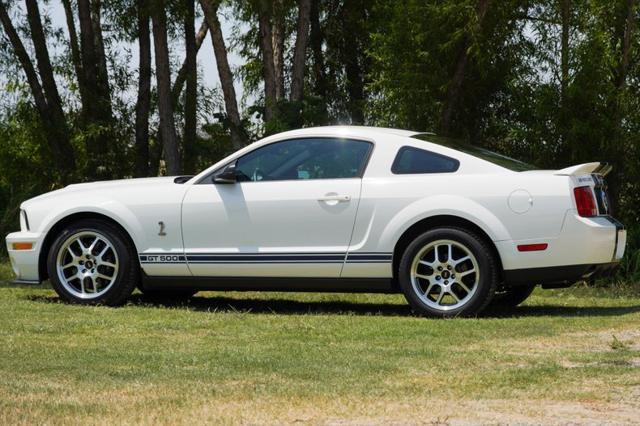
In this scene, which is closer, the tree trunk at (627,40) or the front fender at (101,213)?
the front fender at (101,213)

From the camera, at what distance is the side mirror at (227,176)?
9.83 m

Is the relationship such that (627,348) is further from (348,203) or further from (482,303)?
(348,203)

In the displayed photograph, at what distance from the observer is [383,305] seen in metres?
10.7

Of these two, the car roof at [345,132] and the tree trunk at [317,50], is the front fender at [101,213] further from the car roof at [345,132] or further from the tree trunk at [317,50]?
the tree trunk at [317,50]

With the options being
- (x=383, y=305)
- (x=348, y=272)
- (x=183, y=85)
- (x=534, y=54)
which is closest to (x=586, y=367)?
(x=348, y=272)

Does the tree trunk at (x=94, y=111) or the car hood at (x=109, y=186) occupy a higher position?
the tree trunk at (x=94, y=111)

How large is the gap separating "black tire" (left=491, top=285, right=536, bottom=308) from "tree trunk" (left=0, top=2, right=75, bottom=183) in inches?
424

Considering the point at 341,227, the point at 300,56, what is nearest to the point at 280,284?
the point at 341,227

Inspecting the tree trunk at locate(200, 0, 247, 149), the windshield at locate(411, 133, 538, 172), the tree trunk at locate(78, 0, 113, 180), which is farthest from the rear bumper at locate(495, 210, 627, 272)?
the tree trunk at locate(78, 0, 113, 180)

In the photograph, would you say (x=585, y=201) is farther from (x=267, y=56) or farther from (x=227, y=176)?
(x=267, y=56)

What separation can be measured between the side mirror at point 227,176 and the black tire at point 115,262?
38.5 inches

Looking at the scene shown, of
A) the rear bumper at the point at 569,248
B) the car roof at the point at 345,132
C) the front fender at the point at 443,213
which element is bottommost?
the rear bumper at the point at 569,248

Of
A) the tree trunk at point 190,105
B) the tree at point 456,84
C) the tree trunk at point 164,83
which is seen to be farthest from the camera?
the tree trunk at point 190,105

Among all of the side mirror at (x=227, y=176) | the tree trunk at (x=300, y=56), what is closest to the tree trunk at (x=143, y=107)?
the tree trunk at (x=300, y=56)
